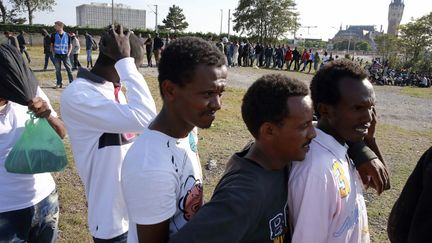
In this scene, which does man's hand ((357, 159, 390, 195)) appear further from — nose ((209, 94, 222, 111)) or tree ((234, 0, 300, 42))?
tree ((234, 0, 300, 42))

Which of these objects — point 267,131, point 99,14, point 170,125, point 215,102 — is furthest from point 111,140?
point 99,14

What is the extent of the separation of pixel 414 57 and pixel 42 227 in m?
36.7

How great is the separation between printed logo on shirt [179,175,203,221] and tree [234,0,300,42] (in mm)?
50651

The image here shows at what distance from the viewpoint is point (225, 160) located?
602cm

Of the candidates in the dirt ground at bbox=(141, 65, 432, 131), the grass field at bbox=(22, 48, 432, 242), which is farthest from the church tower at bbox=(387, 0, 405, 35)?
the grass field at bbox=(22, 48, 432, 242)

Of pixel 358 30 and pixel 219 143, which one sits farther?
pixel 358 30

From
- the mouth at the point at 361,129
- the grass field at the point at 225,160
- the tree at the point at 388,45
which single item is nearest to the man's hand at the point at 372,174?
the mouth at the point at 361,129

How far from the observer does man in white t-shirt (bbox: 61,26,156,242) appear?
1.86 m

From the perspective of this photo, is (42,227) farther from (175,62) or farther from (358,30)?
(358,30)

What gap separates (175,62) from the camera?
1.47 m

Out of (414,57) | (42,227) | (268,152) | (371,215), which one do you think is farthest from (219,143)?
(414,57)

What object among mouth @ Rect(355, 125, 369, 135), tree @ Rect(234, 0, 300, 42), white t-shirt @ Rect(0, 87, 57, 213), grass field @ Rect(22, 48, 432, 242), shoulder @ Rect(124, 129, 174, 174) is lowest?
grass field @ Rect(22, 48, 432, 242)

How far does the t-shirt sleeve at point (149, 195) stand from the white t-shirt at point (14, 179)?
44.5 inches

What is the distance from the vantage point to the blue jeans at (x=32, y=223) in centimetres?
208
